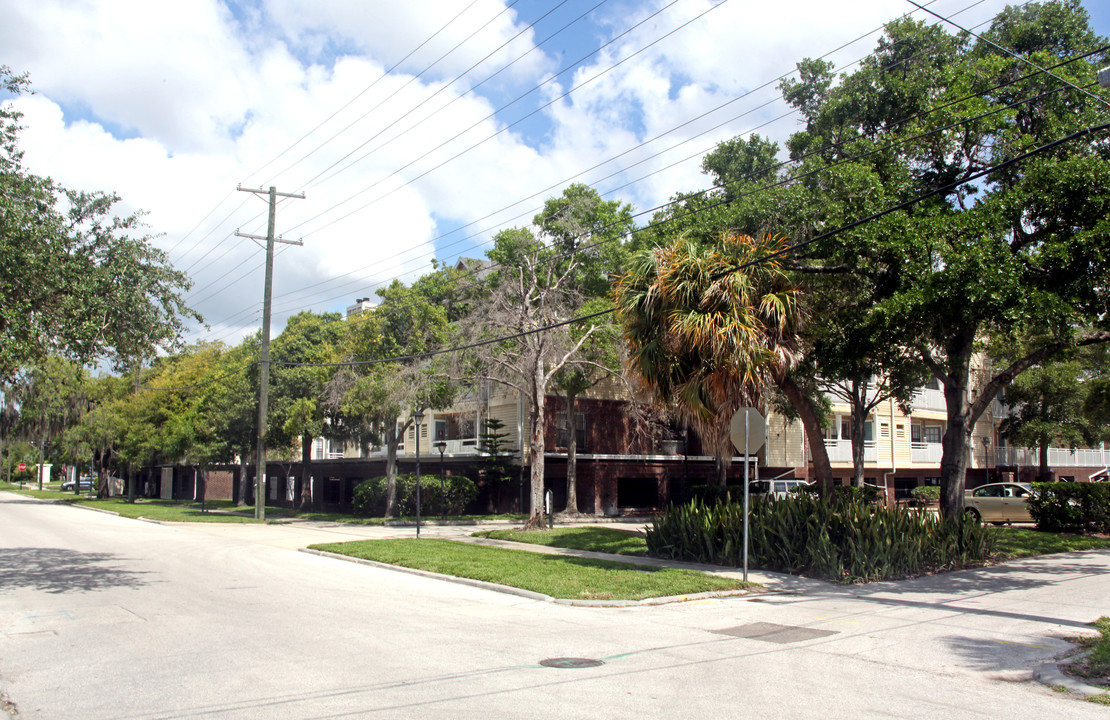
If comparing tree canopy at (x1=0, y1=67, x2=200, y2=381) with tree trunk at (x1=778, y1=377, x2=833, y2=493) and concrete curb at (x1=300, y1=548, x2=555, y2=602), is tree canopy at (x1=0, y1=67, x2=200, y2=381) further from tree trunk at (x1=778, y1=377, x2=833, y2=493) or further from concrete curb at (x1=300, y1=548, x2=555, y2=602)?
tree trunk at (x1=778, y1=377, x2=833, y2=493)

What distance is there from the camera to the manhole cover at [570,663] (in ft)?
26.5

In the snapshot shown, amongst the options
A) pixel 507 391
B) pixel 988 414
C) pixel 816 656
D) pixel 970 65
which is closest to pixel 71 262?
pixel 816 656

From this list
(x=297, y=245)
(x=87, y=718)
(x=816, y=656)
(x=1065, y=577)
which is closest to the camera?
(x=87, y=718)

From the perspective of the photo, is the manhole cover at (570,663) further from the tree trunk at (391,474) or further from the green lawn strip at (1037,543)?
the tree trunk at (391,474)

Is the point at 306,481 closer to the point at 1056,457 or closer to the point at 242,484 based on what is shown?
the point at 242,484

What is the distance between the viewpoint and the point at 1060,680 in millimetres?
7613

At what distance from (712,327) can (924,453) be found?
3628 cm

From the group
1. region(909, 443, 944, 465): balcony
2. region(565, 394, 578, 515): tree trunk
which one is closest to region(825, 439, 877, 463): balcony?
region(909, 443, 944, 465): balcony

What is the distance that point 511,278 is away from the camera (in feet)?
86.8

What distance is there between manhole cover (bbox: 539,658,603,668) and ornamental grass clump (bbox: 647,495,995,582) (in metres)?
7.59

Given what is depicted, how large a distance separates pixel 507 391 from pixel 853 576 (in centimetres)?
2149

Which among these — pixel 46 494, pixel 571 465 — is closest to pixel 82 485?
pixel 46 494

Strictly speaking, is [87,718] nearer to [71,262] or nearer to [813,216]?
[71,262]

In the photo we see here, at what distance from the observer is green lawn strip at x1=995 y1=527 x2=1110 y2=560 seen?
18312 mm
